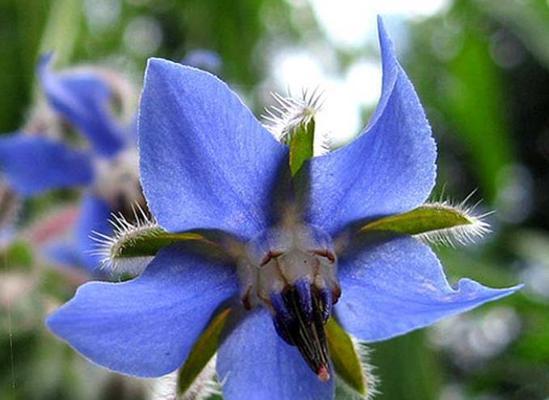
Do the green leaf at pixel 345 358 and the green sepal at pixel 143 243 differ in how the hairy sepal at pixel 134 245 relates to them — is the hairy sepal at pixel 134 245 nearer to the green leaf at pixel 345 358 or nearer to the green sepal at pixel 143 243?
the green sepal at pixel 143 243

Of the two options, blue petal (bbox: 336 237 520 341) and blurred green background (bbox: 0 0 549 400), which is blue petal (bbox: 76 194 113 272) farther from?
blue petal (bbox: 336 237 520 341)

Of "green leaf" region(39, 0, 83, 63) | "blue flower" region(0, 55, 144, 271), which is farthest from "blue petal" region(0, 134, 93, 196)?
"green leaf" region(39, 0, 83, 63)

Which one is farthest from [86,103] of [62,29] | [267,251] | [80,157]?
[267,251]

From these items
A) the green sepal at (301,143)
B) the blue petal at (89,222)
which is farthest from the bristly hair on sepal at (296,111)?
the blue petal at (89,222)

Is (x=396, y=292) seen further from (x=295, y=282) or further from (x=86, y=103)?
(x=86, y=103)

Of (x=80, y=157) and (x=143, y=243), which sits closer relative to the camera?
(x=143, y=243)

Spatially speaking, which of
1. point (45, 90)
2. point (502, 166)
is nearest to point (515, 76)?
point (502, 166)

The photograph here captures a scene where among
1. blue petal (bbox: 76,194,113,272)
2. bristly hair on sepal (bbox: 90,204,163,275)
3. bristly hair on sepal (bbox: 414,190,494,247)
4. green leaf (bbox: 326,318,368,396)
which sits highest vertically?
bristly hair on sepal (bbox: 414,190,494,247)
